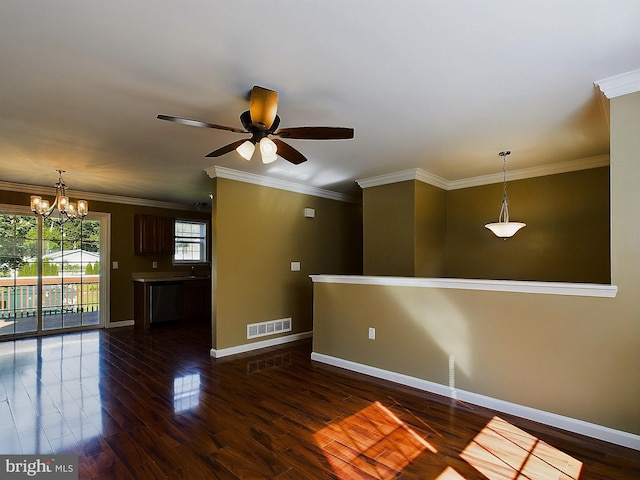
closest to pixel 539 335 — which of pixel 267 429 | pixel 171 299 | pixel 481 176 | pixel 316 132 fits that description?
pixel 267 429

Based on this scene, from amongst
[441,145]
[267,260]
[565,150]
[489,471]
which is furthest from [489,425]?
[267,260]

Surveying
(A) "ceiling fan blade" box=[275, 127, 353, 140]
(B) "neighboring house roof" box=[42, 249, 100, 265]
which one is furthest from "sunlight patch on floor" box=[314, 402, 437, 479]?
(B) "neighboring house roof" box=[42, 249, 100, 265]

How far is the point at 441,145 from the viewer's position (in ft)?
11.9

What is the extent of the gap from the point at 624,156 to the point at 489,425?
2.13m

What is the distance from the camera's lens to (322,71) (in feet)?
7.18

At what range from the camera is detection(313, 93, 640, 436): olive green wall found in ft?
7.62

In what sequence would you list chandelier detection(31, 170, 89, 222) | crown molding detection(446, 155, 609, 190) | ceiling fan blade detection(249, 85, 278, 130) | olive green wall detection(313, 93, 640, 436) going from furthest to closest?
chandelier detection(31, 170, 89, 222) → crown molding detection(446, 155, 609, 190) → olive green wall detection(313, 93, 640, 436) → ceiling fan blade detection(249, 85, 278, 130)

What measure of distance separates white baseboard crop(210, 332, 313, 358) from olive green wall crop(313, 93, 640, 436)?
4.99 ft

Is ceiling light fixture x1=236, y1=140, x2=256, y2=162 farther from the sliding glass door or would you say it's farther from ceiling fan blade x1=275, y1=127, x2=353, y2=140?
the sliding glass door

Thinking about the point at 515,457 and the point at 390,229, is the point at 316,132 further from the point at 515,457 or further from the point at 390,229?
the point at 390,229

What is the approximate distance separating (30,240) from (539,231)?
769cm

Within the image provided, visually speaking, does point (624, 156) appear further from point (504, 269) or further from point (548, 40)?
point (504, 269)

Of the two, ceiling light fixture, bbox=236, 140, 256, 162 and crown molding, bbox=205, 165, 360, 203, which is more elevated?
crown molding, bbox=205, 165, 360, 203

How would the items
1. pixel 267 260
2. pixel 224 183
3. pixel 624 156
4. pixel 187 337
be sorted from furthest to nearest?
pixel 187 337, pixel 267 260, pixel 224 183, pixel 624 156
